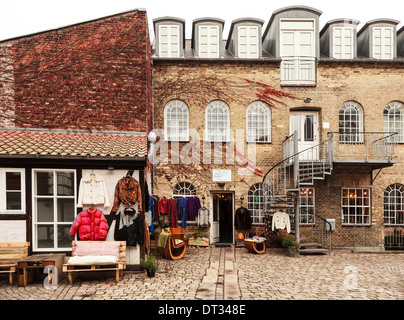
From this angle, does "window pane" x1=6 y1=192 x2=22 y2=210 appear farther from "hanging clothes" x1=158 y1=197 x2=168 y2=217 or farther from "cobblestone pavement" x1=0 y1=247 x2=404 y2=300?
"hanging clothes" x1=158 y1=197 x2=168 y2=217

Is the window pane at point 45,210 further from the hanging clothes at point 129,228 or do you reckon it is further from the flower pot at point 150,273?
the flower pot at point 150,273

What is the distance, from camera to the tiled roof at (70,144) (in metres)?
8.21

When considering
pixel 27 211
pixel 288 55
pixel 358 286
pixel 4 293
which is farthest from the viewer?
pixel 288 55

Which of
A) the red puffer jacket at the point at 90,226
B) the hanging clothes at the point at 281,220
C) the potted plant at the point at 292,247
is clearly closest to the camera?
the red puffer jacket at the point at 90,226

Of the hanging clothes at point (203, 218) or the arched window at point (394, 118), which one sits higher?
the arched window at point (394, 118)

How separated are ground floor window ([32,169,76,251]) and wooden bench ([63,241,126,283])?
77 cm

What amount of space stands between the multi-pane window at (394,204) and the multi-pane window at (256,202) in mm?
5234

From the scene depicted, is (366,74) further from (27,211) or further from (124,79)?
(27,211)

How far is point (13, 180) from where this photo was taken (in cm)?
827

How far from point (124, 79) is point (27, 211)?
209 inches

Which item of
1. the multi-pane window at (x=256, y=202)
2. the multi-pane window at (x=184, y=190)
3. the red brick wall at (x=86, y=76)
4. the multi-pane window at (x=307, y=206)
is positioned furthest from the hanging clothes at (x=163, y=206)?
the multi-pane window at (x=307, y=206)

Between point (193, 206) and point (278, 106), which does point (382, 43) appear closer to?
point (278, 106)

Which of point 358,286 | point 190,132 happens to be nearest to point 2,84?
point 190,132

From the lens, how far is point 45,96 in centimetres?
1049
